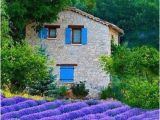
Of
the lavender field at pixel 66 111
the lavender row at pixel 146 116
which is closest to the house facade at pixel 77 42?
the lavender field at pixel 66 111

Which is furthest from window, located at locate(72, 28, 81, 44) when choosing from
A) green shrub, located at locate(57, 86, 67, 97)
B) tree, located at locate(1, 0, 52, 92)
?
tree, located at locate(1, 0, 52, 92)

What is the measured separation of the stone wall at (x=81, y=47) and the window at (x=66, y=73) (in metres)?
0.25

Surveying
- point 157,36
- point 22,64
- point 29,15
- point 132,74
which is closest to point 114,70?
point 132,74

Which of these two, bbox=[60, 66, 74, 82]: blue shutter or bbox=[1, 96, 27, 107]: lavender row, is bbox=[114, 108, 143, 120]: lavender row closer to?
bbox=[1, 96, 27, 107]: lavender row

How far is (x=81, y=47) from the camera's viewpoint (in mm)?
39812

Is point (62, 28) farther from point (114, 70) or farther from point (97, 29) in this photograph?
point (114, 70)

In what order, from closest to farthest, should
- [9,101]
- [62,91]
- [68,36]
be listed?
[9,101], [62,91], [68,36]

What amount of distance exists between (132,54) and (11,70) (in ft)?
17.7

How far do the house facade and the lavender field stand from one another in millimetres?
17778

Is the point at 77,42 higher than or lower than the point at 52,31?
lower

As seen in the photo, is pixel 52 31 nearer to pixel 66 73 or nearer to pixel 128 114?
pixel 66 73

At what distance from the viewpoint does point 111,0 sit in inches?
2501

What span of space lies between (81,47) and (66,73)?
1.88 m

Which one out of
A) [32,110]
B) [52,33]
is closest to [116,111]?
[32,110]
